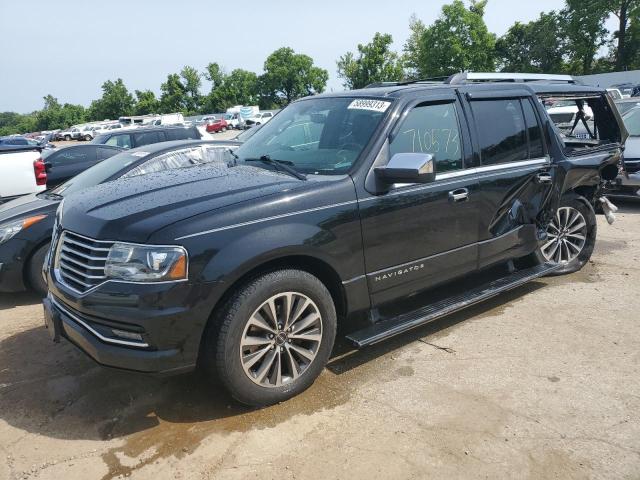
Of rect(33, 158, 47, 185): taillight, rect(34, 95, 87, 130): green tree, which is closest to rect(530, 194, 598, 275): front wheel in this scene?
rect(33, 158, 47, 185): taillight

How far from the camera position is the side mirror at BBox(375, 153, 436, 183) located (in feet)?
10.7

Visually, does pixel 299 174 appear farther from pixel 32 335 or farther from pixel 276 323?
pixel 32 335

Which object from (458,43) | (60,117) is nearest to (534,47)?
(458,43)

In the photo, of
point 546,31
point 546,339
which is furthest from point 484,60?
point 546,339

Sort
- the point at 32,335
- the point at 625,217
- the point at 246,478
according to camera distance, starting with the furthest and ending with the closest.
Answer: the point at 625,217, the point at 32,335, the point at 246,478

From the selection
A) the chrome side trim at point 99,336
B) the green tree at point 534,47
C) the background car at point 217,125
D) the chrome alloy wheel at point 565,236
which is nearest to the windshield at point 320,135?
the chrome side trim at point 99,336

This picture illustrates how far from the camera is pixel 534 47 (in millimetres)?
55094

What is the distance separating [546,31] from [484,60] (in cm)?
651

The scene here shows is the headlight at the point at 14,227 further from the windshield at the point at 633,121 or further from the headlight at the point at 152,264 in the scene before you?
the windshield at the point at 633,121

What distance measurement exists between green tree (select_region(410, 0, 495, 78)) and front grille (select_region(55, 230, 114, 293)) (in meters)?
54.6

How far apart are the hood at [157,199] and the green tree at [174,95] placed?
88.3 metres

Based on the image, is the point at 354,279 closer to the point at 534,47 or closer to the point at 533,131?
the point at 533,131

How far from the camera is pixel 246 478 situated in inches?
102

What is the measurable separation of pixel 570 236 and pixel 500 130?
1.74 meters
